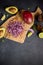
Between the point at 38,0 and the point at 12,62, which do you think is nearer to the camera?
the point at 12,62

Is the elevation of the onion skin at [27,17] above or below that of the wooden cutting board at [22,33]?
above

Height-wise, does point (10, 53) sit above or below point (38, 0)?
below

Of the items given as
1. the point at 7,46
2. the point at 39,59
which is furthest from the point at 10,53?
the point at 39,59

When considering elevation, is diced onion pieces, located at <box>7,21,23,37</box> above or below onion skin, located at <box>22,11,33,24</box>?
below

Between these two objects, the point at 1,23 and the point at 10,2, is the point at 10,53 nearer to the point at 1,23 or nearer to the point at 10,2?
the point at 1,23

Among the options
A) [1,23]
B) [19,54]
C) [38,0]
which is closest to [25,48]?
[19,54]

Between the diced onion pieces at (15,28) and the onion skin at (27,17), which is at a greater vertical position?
the onion skin at (27,17)
